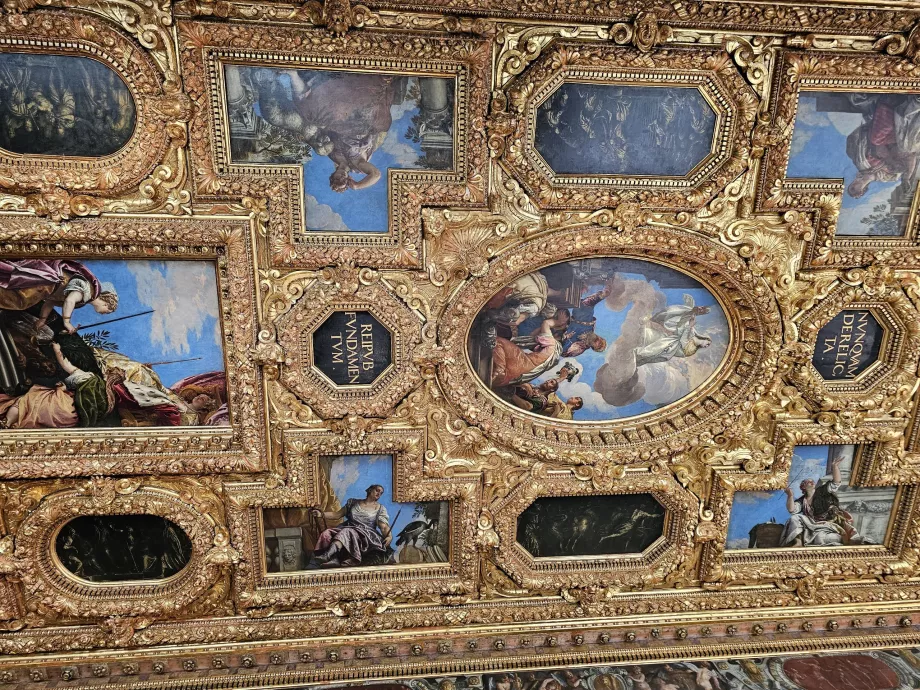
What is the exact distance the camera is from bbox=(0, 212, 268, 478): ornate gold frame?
4.38m

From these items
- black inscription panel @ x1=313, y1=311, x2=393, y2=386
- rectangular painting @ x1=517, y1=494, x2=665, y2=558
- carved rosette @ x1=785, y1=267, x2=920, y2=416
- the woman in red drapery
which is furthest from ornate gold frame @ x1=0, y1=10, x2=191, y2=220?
carved rosette @ x1=785, y1=267, x2=920, y2=416

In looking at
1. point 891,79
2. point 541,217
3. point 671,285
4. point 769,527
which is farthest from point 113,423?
point 891,79

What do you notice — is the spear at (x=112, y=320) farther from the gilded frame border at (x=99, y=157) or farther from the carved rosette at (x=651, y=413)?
the carved rosette at (x=651, y=413)

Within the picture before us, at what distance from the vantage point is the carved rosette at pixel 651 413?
4750mm

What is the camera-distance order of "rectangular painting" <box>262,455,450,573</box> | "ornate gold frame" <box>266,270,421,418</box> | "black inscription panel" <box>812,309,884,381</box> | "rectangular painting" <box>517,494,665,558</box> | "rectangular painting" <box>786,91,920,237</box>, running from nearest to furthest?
"rectangular painting" <box>786,91,920,237</box>
"ornate gold frame" <box>266,270,421,418</box>
"black inscription panel" <box>812,309,884,381</box>
"rectangular painting" <box>262,455,450,573</box>
"rectangular painting" <box>517,494,665,558</box>

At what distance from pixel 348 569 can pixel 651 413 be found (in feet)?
12.7

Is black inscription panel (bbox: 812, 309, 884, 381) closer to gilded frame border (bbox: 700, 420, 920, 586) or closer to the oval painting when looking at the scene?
gilded frame border (bbox: 700, 420, 920, 586)

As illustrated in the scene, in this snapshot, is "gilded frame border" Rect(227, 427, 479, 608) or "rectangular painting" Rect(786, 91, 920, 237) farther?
"gilded frame border" Rect(227, 427, 479, 608)

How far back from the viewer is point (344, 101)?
426 centimetres

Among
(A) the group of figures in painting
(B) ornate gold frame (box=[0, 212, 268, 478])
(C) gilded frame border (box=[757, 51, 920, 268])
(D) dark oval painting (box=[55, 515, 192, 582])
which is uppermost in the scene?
(C) gilded frame border (box=[757, 51, 920, 268])

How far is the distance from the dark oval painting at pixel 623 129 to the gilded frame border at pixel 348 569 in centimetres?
313

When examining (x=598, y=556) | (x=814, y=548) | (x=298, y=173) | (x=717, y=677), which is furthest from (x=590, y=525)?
(x=298, y=173)

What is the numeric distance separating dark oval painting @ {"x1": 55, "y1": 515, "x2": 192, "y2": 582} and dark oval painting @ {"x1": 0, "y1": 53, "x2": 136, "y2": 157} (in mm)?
3752

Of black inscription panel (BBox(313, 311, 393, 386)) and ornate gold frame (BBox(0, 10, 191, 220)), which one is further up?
ornate gold frame (BBox(0, 10, 191, 220))
